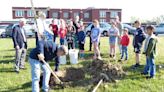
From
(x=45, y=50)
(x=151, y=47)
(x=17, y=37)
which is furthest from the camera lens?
(x=17, y=37)

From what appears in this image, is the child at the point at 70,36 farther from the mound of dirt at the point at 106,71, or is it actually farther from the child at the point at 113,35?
the mound of dirt at the point at 106,71

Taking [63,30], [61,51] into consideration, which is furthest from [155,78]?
[63,30]

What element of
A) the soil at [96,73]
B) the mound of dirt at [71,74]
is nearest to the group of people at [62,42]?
the mound of dirt at [71,74]

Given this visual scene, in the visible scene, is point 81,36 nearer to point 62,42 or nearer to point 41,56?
point 62,42

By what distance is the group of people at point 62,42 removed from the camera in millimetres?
8680

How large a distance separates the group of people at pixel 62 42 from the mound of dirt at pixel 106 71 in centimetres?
89

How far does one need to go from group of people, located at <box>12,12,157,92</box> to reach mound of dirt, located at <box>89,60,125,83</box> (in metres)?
0.89

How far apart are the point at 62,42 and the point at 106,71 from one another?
4865 mm

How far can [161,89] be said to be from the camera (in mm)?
10023

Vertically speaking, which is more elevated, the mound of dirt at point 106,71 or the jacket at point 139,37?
the jacket at point 139,37

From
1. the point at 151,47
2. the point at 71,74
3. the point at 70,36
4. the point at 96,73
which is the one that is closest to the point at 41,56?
the point at 71,74

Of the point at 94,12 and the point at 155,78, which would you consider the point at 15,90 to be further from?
the point at 94,12

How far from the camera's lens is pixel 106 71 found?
36.3 feet

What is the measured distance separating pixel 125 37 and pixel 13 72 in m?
4.63
